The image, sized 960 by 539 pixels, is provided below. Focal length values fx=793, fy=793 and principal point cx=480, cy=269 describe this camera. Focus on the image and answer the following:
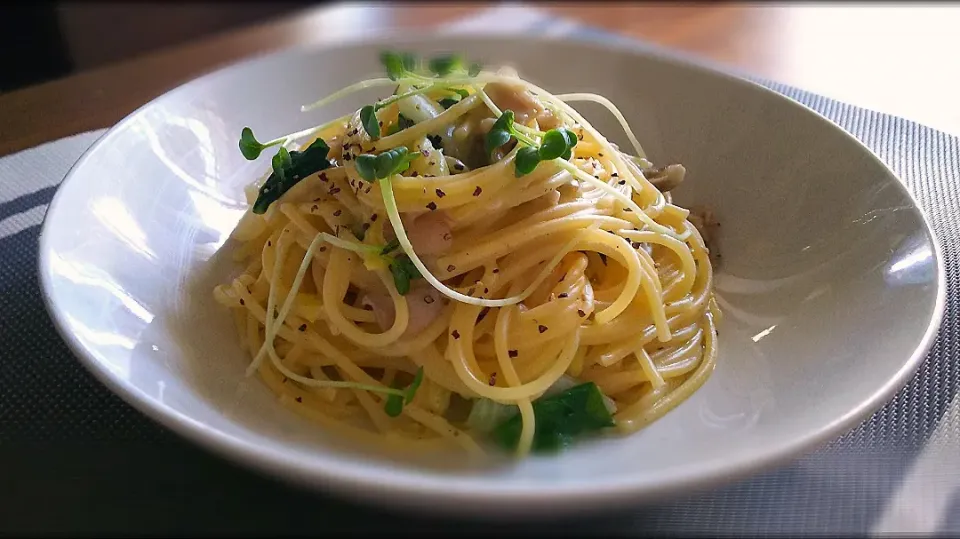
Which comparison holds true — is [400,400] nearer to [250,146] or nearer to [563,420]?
[563,420]

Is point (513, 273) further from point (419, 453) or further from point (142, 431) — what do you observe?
point (142, 431)

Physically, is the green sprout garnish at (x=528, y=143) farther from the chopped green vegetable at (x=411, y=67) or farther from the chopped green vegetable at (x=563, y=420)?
the chopped green vegetable at (x=563, y=420)

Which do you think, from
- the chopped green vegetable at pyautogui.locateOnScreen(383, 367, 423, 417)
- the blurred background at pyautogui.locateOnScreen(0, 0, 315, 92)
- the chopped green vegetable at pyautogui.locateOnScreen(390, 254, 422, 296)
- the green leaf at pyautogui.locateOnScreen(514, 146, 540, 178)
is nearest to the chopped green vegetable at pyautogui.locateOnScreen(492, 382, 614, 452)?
the chopped green vegetable at pyautogui.locateOnScreen(383, 367, 423, 417)

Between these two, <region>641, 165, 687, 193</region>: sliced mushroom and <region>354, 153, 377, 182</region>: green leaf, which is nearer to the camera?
<region>354, 153, 377, 182</region>: green leaf

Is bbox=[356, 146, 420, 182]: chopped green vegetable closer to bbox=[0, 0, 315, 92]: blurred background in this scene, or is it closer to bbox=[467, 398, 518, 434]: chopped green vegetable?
bbox=[467, 398, 518, 434]: chopped green vegetable

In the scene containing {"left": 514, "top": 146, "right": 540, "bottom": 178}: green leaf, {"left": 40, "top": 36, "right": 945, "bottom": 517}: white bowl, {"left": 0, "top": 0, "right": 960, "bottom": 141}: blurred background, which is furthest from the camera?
{"left": 0, "top": 0, "right": 960, "bottom": 141}: blurred background

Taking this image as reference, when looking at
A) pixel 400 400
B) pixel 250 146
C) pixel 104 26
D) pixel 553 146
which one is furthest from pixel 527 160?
pixel 104 26
